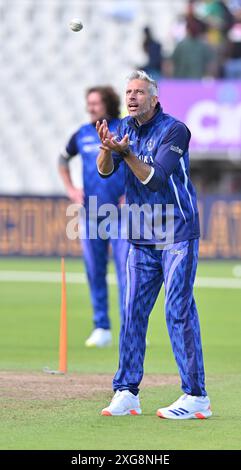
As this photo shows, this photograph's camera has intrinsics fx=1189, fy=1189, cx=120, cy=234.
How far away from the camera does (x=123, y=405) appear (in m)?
8.11

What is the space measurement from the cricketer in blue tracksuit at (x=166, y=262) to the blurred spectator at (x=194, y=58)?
15.5 m

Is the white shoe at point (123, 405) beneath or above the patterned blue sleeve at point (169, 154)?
beneath

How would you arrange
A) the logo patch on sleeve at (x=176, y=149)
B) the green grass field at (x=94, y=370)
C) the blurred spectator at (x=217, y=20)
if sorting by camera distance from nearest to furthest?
the green grass field at (x=94, y=370) → the logo patch on sleeve at (x=176, y=149) → the blurred spectator at (x=217, y=20)

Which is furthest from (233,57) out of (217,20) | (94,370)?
(94,370)

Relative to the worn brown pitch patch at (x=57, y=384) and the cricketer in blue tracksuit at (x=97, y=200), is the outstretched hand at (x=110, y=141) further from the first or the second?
the cricketer in blue tracksuit at (x=97, y=200)

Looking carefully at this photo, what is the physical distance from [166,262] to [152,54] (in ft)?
53.9

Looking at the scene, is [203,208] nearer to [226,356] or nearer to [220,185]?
[220,185]

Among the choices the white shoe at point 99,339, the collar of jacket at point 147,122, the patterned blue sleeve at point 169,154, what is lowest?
the patterned blue sleeve at point 169,154

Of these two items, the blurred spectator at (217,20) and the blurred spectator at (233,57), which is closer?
the blurred spectator at (233,57)

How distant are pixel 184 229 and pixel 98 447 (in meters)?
1.82

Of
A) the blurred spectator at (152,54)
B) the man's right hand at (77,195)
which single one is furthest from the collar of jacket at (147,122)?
the blurred spectator at (152,54)

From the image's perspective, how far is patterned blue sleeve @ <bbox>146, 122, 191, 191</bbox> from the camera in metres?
7.70

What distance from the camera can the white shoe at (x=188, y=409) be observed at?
802cm

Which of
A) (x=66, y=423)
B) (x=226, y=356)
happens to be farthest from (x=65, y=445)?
(x=226, y=356)
